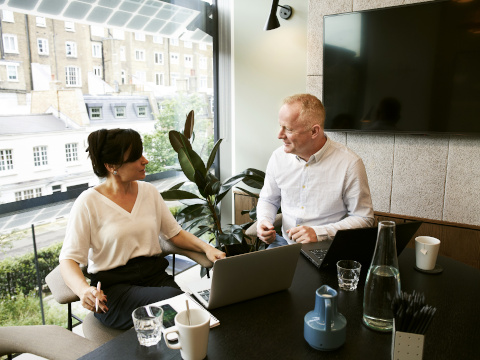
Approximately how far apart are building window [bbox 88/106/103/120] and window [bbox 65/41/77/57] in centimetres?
36

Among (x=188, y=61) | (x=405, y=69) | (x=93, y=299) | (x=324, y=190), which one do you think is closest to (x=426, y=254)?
(x=324, y=190)

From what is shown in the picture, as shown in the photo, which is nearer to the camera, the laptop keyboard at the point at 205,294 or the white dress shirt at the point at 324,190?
the laptop keyboard at the point at 205,294

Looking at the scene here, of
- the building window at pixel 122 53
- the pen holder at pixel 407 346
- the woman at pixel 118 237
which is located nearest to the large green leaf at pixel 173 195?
the woman at pixel 118 237

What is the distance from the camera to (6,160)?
2197 millimetres

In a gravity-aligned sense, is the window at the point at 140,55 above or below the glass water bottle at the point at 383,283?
above

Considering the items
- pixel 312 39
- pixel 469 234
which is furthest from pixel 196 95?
pixel 469 234

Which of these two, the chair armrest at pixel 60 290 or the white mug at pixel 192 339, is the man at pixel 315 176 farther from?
the white mug at pixel 192 339

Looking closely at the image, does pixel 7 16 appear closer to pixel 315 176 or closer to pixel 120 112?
pixel 120 112

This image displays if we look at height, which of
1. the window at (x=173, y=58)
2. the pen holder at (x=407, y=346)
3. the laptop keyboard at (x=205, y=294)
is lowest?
the laptop keyboard at (x=205, y=294)

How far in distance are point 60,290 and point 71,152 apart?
48.8 inches

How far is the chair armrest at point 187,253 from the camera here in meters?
1.81

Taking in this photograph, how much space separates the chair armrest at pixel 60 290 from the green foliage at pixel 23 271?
83 cm

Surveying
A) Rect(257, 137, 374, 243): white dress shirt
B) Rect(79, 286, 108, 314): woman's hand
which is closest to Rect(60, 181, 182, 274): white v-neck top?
Rect(79, 286, 108, 314): woman's hand

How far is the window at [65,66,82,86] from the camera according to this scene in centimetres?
247
